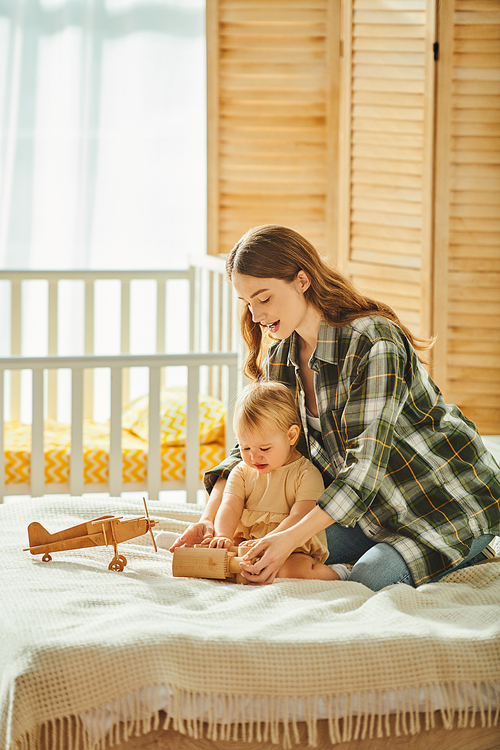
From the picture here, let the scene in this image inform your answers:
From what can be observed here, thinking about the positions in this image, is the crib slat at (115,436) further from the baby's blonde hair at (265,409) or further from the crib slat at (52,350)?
the crib slat at (52,350)

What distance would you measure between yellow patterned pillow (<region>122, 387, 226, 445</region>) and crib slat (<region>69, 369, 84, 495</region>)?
1.00 feet

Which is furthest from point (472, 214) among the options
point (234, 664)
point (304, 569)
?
point (234, 664)

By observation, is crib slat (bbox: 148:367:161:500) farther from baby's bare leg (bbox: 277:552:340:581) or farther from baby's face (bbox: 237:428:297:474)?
baby's bare leg (bbox: 277:552:340:581)

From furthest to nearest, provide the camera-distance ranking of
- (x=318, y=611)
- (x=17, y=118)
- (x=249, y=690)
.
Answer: (x=17, y=118)
(x=318, y=611)
(x=249, y=690)

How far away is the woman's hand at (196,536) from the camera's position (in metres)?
1.44

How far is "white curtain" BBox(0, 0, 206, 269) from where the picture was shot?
11.4 ft

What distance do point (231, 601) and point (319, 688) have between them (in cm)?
23

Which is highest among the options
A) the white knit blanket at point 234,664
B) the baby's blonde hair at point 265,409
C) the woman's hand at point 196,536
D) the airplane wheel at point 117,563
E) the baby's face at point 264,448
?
the baby's blonde hair at point 265,409

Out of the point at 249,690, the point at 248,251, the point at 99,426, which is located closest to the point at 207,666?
the point at 249,690

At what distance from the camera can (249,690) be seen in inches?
40.8

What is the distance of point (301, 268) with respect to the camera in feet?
4.83

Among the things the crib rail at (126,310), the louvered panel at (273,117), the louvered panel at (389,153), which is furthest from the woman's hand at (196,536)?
the louvered panel at (273,117)

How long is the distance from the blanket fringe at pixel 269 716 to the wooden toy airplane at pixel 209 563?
313mm

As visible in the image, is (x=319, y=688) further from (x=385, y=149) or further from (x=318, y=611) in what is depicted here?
(x=385, y=149)
